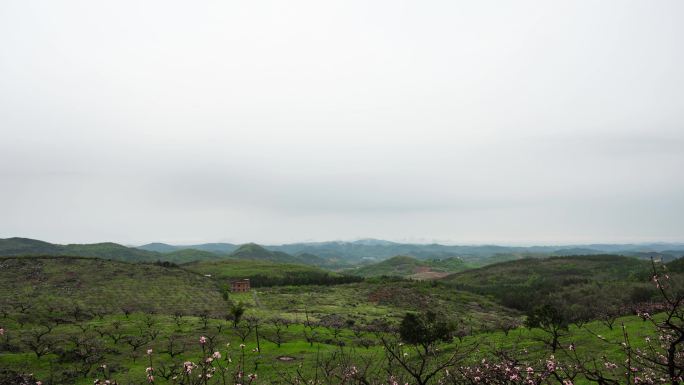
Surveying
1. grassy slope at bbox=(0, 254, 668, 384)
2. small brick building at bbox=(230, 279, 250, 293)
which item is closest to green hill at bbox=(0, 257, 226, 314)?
grassy slope at bbox=(0, 254, 668, 384)

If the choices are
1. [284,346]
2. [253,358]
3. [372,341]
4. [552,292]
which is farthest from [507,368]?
[552,292]

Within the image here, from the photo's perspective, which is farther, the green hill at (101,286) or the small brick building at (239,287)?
the small brick building at (239,287)

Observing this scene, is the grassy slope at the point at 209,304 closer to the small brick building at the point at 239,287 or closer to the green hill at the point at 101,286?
the green hill at the point at 101,286

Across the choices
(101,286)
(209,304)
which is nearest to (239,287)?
(209,304)

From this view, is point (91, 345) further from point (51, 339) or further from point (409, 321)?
point (409, 321)

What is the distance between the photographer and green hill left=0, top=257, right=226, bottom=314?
263ft

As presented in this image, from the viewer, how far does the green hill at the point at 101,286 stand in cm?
8031

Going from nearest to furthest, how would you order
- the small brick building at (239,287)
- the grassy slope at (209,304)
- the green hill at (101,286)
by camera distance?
the grassy slope at (209,304)
the green hill at (101,286)
the small brick building at (239,287)

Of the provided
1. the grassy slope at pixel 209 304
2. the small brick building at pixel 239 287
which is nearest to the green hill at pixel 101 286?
the grassy slope at pixel 209 304

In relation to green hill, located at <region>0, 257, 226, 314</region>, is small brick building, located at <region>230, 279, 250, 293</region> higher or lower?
lower

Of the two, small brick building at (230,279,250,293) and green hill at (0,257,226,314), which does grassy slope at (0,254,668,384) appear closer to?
green hill at (0,257,226,314)

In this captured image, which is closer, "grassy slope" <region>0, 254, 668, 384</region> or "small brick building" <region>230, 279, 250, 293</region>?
"grassy slope" <region>0, 254, 668, 384</region>

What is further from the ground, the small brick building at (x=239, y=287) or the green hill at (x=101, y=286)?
the green hill at (x=101, y=286)

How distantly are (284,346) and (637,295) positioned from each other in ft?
317
